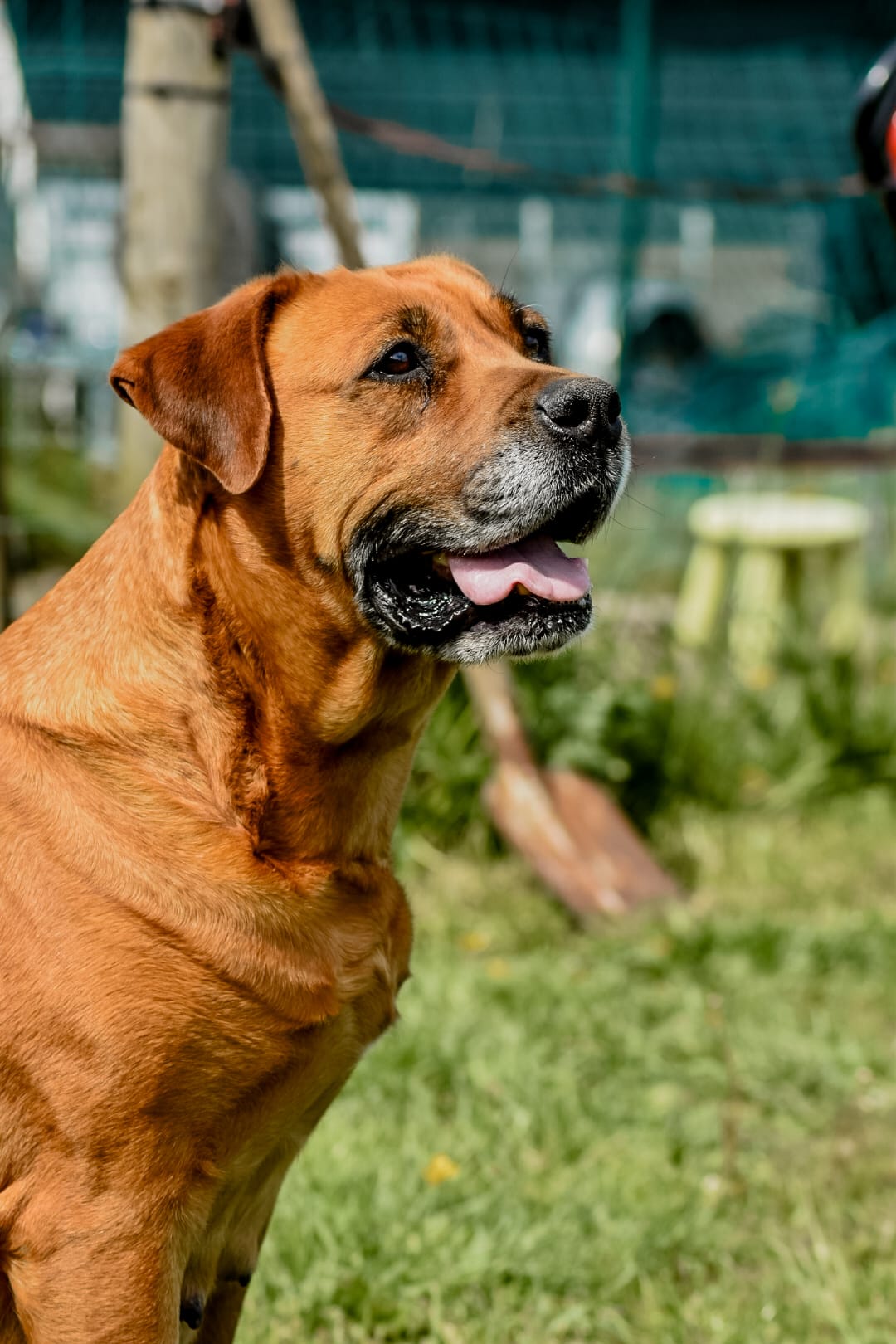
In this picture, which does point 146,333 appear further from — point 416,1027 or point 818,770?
point 818,770

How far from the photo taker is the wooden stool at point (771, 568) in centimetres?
659

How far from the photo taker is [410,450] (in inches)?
105

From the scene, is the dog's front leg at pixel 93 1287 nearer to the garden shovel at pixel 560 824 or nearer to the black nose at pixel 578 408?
the black nose at pixel 578 408

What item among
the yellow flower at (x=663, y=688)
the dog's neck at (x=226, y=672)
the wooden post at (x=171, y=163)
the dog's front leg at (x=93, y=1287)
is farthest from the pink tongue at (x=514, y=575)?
the yellow flower at (x=663, y=688)

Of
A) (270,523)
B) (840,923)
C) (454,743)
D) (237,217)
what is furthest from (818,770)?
(237,217)

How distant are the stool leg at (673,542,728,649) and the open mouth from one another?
3822mm

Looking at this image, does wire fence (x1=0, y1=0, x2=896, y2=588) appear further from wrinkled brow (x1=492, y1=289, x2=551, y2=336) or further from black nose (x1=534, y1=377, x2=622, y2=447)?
black nose (x1=534, y1=377, x2=622, y2=447)

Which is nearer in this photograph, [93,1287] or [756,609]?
[93,1287]

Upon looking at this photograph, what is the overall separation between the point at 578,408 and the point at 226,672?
84cm

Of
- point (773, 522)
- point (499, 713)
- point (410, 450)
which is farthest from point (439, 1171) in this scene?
point (773, 522)

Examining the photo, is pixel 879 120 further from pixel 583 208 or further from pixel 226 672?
pixel 583 208

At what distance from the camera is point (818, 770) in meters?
5.96

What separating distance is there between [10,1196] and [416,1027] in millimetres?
2096

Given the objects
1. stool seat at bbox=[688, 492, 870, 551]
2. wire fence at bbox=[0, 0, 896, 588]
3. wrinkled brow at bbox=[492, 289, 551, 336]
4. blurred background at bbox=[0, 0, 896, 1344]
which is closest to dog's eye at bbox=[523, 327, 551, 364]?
wrinkled brow at bbox=[492, 289, 551, 336]
